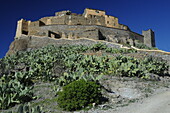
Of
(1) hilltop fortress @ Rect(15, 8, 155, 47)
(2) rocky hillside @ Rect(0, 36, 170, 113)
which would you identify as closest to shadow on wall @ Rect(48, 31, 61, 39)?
(1) hilltop fortress @ Rect(15, 8, 155, 47)

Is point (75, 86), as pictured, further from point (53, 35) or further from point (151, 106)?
point (53, 35)

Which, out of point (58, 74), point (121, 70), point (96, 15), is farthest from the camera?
point (96, 15)

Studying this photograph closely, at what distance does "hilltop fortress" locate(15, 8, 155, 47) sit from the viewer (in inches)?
1342

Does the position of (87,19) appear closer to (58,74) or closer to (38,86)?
(58,74)

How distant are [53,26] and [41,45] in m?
9.96

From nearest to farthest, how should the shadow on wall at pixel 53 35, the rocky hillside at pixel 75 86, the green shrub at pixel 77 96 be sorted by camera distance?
1. the green shrub at pixel 77 96
2. the rocky hillside at pixel 75 86
3. the shadow on wall at pixel 53 35

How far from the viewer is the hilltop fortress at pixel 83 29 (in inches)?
1342

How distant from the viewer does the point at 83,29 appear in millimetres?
36406

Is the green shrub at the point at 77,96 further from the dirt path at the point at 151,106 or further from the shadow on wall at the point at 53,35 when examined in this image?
the shadow on wall at the point at 53,35

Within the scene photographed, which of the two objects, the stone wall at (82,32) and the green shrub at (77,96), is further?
the stone wall at (82,32)

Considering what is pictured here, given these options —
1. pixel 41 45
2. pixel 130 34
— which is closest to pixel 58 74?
pixel 41 45

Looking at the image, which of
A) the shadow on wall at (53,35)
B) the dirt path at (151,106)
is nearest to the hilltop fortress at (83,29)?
the shadow on wall at (53,35)

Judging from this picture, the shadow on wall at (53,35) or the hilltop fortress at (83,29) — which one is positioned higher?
the hilltop fortress at (83,29)

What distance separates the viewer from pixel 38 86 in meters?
10.3
